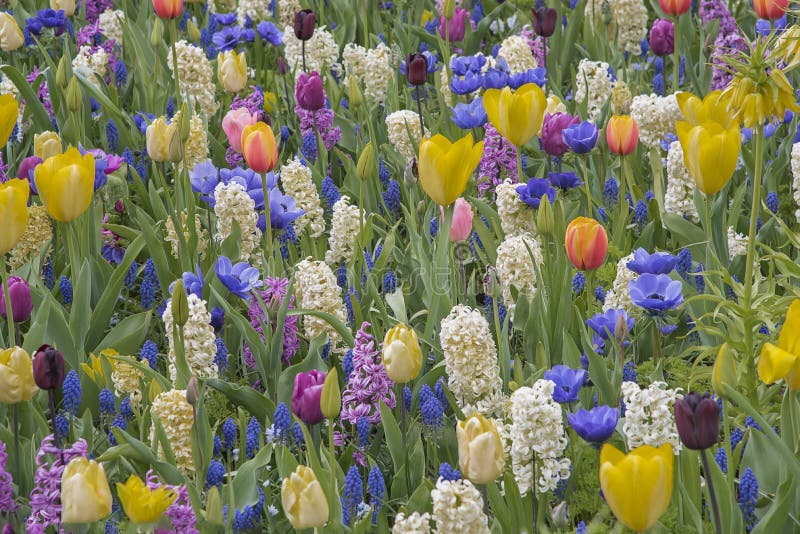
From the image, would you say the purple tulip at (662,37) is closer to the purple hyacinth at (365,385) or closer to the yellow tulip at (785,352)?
the purple hyacinth at (365,385)

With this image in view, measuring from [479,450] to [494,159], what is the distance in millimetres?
1929

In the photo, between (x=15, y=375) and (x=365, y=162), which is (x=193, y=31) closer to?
(x=365, y=162)

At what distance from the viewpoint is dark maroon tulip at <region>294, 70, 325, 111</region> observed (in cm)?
378

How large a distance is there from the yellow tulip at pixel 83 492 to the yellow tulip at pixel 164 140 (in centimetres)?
143

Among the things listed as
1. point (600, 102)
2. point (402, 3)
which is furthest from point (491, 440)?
point (402, 3)

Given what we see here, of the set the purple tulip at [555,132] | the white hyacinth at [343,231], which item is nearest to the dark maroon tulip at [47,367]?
the white hyacinth at [343,231]

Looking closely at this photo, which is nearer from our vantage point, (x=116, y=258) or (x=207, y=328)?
(x=207, y=328)

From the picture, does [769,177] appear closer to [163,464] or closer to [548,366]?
[548,366]

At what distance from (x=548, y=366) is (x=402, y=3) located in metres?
3.26

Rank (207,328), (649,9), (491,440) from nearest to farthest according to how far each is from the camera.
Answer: (491,440) → (207,328) → (649,9)

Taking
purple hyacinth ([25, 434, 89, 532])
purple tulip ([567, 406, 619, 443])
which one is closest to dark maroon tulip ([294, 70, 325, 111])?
purple hyacinth ([25, 434, 89, 532])

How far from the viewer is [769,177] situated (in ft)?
12.0

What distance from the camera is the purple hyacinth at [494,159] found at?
3.70m

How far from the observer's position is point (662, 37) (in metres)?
4.45
